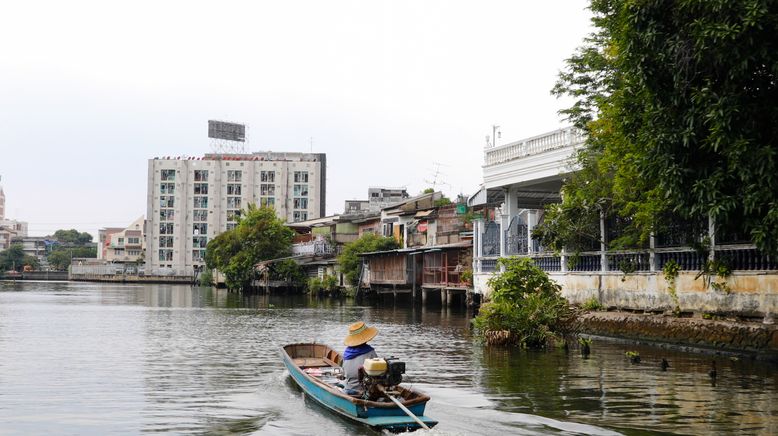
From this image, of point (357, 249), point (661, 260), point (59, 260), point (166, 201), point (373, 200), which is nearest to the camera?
point (661, 260)

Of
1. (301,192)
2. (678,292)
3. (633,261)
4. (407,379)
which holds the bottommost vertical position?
(407,379)

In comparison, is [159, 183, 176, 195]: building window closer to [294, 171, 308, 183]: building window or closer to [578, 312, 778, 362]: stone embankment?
[294, 171, 308, 183]: building window

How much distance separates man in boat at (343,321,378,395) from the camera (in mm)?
14305

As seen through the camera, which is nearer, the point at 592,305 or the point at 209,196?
the point at 592,305

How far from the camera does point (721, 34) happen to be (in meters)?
14.7

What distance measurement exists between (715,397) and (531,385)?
353 cm

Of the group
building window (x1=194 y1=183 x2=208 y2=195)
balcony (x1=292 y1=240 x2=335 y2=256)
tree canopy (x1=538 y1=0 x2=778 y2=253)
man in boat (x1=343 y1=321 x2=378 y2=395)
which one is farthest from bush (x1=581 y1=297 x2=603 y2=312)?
building window (x1=194 y1=183 x2=208 y2=195)

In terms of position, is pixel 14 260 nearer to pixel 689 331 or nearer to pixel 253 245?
pixel 253 245

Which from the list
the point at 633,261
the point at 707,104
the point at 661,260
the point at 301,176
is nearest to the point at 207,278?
the point at 301,176

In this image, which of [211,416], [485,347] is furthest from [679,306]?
[211,416]

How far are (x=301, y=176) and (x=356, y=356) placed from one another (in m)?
115

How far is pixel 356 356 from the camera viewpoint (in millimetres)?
14477

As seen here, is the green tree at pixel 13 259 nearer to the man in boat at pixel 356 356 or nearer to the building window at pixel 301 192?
the building window at pixel 301 192

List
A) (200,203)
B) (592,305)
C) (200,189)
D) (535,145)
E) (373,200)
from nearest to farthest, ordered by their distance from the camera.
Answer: (592,305) < (535,145) < (373,200) < (200,189) < (200,203)
